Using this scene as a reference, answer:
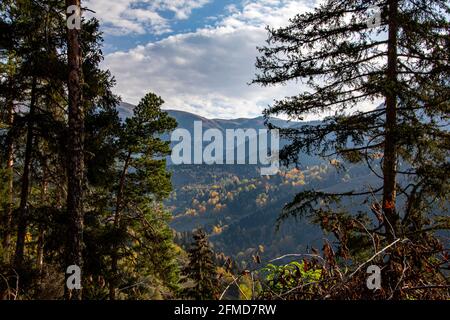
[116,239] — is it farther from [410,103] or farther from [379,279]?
[379,279]

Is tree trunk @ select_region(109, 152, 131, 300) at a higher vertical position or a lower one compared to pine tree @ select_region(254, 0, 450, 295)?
lower

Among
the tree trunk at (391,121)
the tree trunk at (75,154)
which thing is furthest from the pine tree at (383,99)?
the tree trunk at (75,154)

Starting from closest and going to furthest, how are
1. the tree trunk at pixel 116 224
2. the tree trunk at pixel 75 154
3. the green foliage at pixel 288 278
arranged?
the green foliage at pixel 288 278 → the tree trunk at pixel 75 154 → the tree trunk at pixel 116 224

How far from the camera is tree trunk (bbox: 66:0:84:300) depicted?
7.67m

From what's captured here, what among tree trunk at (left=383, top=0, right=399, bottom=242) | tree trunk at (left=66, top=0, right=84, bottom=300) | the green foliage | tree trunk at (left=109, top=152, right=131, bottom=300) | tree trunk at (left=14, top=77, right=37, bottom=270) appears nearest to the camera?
the green foliage

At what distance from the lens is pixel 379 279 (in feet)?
8.32

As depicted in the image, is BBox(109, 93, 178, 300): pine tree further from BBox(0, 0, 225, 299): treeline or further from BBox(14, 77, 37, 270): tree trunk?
BBox(14, 77, 37, 270): tree trunk

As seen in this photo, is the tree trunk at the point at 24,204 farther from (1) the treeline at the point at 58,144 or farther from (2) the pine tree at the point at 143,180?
(2) the pine tree at the point at 143,180

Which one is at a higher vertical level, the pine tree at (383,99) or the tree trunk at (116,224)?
the pine tree at (383,99)

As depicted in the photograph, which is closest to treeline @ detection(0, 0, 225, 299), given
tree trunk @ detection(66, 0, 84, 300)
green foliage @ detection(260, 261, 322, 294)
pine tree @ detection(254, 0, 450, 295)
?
tree trunk @ detection(66, 0, 84, 300)

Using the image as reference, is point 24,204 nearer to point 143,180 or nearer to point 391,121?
point 143,180

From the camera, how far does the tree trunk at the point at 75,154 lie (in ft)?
25.2

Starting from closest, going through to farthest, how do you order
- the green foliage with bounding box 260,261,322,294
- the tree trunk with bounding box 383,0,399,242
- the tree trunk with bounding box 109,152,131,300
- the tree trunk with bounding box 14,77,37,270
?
1. the green foliage with bounding box 260,261,322,294
2. the tree trunk with bounding box 383,0,399,242
3. the tree trunk with bounding box 14,77,37,270
4. the tree trunk with bounding box 109,152,131,300
